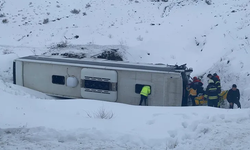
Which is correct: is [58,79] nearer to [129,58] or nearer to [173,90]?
[173,90]

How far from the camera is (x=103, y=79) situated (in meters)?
12.2

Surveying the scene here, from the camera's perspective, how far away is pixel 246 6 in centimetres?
2272

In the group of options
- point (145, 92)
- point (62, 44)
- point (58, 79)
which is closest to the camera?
point (145, 92)

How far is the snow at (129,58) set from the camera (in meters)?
6.03

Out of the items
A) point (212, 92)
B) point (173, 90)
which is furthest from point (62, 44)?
point (212, 92)

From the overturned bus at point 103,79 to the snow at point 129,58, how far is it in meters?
0.76

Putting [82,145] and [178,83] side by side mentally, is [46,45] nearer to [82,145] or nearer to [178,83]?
[178,83]

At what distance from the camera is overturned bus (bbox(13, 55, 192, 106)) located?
1144cm

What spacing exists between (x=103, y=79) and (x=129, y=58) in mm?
7247

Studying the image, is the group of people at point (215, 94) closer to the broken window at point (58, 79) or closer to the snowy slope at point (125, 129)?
the snowy slope at point (125, 129)

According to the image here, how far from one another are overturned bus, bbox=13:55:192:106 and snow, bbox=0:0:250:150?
2.49 ft

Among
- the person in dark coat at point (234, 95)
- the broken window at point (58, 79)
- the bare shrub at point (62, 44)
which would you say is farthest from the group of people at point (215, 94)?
the bare shrub at point (62, 44)

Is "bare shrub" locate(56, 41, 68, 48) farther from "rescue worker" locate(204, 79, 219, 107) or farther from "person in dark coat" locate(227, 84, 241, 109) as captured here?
"person in dark coat" locate(227, 84, 241, 109)

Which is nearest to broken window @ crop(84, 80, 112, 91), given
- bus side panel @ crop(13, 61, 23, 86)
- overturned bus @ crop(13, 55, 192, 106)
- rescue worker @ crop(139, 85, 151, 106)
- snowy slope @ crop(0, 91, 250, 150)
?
overturned bus @ crop(13, 55, 192, 106)
